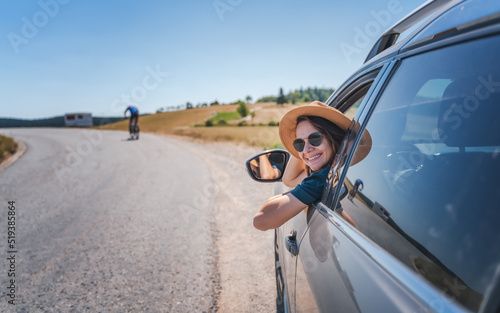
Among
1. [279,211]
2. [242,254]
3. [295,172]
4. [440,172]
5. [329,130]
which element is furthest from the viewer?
[242,254]

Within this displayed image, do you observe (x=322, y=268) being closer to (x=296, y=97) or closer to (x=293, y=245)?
(x=293, y=245)

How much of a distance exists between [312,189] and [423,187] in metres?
0.73

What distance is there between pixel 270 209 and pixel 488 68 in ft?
3.53

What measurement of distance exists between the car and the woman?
142 millimetres

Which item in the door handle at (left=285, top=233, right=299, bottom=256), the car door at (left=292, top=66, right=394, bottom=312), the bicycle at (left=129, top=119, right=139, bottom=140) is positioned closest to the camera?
the car door at (left=292, top=66, right=394, bottom=312)

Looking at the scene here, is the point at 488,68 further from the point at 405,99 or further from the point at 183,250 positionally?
the point at 183,250

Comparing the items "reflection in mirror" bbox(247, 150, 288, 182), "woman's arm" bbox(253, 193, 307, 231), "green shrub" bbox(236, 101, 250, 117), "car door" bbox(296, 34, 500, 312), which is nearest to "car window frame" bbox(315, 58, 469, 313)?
"car door" bbox(296, 34, 500, 312)

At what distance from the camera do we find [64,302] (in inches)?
115

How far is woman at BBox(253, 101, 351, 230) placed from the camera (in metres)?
1.60

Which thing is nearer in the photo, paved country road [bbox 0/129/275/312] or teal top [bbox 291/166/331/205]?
teal top [bbox 291/166/331/205]

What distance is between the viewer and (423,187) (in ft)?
2.96

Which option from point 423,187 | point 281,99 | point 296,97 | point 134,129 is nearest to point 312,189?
point 423,187

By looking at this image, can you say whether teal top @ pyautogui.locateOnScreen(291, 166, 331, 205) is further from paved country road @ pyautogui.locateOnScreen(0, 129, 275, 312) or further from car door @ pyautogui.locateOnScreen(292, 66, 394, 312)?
paved country road @ pyautogui.locateOnScreen(0, 129, 275, 312)

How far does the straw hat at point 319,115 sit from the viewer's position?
1.33m
